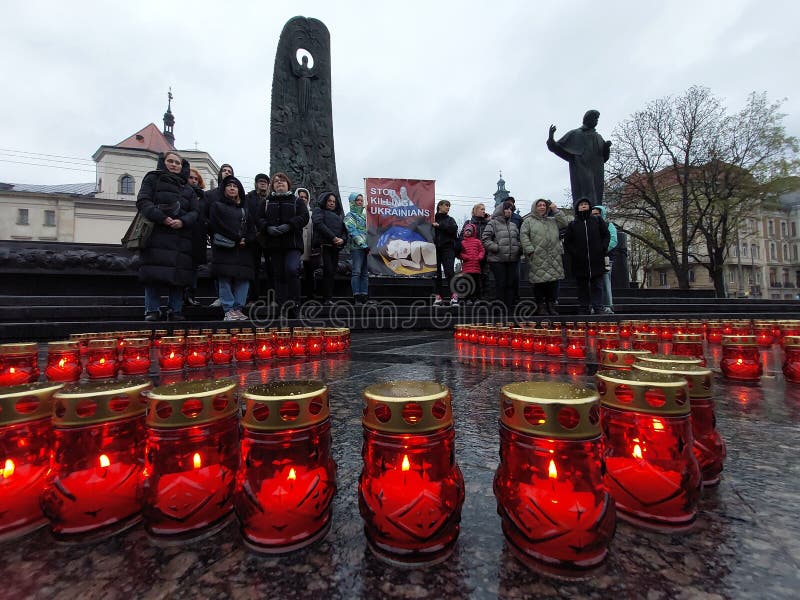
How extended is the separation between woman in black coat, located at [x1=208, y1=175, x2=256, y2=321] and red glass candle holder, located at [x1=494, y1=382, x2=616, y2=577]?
15.2ft

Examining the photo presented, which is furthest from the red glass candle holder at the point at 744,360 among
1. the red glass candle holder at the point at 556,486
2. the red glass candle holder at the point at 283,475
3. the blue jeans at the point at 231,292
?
the blue jeans at the point at 231,292

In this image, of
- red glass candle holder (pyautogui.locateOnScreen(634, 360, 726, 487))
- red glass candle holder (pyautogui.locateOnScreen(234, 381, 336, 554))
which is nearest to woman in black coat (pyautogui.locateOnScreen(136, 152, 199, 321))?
red glass candle holder (pyautogui.locateOnScreen(234, 381, 336, 554))

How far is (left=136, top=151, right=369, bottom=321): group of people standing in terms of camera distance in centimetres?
454

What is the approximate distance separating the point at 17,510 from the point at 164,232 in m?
4.66

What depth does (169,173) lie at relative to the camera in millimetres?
4848

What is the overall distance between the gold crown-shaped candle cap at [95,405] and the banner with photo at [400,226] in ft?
26.2

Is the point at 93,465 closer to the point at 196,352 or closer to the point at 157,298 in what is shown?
the point at 196,352

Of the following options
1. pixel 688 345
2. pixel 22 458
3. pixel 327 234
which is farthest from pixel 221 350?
pixel 327 234

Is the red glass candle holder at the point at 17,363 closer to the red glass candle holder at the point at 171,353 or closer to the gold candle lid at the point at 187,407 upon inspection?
the red glass candle holder at the point at 171,353

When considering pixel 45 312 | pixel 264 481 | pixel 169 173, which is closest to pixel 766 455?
pixel 264 481

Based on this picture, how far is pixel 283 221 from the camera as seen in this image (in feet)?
17.9

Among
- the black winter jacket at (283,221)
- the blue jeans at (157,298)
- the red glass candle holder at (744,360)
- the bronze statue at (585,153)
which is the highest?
the bronze statue at (585,153)

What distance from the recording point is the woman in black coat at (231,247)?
4801mm

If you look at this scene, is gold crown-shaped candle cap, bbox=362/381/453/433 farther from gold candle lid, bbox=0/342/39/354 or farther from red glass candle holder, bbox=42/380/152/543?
gold candle lid, bbox=0/342/39/354
